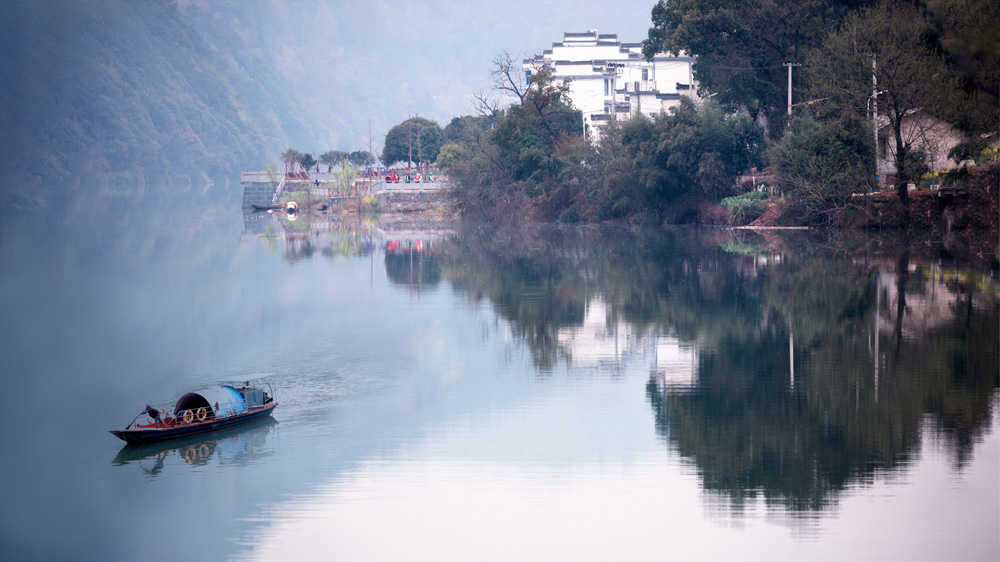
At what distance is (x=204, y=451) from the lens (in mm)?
12461

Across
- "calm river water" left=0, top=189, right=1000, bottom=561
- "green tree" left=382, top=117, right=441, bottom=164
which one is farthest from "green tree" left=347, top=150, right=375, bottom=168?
"calm river water" left=0, top=189, right=1000, bottom=561

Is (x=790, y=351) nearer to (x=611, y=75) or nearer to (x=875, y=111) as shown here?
(x=875, y=111)

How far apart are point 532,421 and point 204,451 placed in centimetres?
419

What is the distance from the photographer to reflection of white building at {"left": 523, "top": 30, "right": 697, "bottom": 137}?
9031 centimetres

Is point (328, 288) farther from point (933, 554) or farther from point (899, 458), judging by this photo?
point (933, 554)

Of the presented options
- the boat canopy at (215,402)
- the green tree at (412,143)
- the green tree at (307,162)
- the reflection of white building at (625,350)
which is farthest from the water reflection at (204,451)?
the green tree at (412,143)

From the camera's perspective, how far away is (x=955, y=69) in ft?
121

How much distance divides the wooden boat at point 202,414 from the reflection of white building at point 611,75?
7300cm

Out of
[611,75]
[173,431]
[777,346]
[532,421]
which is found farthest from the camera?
[611,75]

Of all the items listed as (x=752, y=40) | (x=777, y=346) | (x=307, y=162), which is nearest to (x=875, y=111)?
(x=752, y=40)

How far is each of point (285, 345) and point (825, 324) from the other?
10.4 meters

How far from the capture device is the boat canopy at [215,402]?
42.5ft

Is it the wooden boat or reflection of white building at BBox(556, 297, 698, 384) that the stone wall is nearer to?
reflection of white building at BBox(556, 297, 698, 384)

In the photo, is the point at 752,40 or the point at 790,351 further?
the point at 752,40
